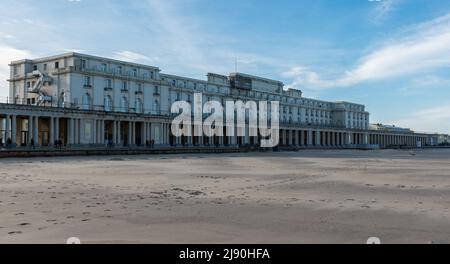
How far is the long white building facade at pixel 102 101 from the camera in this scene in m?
68.6

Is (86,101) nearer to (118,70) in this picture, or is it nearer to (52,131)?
(118,70)

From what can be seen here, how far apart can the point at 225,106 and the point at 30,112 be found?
6878 centimetres

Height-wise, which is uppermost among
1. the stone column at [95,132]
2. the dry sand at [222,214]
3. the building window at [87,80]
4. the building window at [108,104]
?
Result: the building window at [87,80]

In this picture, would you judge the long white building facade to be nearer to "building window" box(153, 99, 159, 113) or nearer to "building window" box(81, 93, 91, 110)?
"building window" box(81, 93, 91, 110)

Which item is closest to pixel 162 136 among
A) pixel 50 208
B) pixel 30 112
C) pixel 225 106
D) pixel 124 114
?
pixel 124 114

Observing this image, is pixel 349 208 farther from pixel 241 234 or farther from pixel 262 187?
pixel 262 187

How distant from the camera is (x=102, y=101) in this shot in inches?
3465

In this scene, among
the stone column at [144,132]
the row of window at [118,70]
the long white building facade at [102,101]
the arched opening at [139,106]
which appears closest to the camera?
the long white building facade at [102,101]

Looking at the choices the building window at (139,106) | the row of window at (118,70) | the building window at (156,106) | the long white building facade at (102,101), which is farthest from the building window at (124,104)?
the building window at (156,106)

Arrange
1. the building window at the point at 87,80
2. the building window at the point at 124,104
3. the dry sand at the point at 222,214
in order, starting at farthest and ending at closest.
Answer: the building window at the point at 124,104 < the building window at the point at 87,80 < the dry sand at the point at 222,214

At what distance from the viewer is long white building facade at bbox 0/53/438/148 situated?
68625mm

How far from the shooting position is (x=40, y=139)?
71688 mm

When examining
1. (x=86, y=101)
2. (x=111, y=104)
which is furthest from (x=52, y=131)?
(x=111, y=104)

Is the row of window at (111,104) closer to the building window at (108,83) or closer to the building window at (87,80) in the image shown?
the building window at (87,80)
